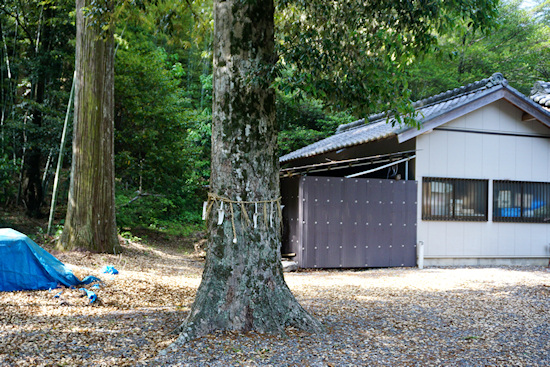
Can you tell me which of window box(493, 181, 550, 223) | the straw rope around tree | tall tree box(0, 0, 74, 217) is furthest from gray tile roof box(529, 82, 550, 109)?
tall tree box(0, 0, 74, 217)

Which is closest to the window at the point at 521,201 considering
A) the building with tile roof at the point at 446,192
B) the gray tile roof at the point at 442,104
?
the building with tile roof at the point at 446,192

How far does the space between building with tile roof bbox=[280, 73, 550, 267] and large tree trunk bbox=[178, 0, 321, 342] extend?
194 inches

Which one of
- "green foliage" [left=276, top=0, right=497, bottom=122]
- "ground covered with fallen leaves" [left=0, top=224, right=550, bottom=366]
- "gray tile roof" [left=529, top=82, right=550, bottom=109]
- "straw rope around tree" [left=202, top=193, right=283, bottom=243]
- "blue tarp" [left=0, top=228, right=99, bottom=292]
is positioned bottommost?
"ground covered with fallen leaves" [left=0, top=224, right=550, bottom=366]

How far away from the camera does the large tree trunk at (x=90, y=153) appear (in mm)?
8789

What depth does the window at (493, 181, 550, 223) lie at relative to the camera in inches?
431

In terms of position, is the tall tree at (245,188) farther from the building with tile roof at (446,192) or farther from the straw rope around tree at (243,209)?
the building with tile roof at (446,192)

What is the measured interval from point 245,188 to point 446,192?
7.38 m

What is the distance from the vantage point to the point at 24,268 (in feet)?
19.3

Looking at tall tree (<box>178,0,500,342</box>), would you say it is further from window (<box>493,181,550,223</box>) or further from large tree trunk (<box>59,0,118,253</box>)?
window (<box>493,181,550,223</box>)

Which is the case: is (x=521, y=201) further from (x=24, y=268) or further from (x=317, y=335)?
(x=24, y=268)

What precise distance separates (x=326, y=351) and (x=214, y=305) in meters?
1.07

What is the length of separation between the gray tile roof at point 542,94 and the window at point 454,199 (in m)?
3.97

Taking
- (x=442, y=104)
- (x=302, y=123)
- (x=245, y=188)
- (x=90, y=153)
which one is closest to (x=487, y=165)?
(x=442, y=104)

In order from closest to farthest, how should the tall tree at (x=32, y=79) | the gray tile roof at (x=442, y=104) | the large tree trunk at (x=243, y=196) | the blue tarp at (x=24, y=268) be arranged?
the large tree trunk at (x=243, y=196)
the blue tarp at (x=24, y=268)
the gray tile roof at (x=442, y=104)
the tall tree at (x=32, y=79)
